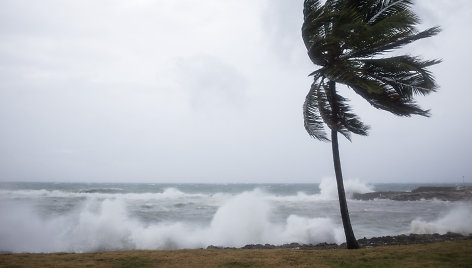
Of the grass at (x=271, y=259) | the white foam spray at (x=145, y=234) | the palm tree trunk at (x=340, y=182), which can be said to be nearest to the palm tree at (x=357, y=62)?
the palm tree trunk at (x=340, y=182)

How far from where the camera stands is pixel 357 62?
8.78 metres

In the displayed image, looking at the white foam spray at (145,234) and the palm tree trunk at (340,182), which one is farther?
the white foam spray at (145,234)

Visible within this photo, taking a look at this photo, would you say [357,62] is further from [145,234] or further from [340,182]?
[145,234]

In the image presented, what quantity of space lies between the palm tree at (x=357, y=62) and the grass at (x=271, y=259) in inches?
74.7

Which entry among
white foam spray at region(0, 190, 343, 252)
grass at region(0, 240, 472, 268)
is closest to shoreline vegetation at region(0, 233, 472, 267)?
grass at region(0, 240, 472, 268)

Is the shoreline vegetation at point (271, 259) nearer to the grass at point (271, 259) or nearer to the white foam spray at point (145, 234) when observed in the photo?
the grass at point (271, 259)

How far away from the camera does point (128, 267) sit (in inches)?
284

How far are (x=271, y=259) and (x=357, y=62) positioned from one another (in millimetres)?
5693

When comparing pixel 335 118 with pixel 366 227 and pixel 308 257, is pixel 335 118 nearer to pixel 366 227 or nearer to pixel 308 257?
pixel 308 257

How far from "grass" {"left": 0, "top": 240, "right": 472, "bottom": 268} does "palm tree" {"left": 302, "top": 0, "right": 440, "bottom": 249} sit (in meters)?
1.90

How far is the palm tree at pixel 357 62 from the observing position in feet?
28.3

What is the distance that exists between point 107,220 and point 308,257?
13.1 meters

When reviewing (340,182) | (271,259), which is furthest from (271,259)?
(340,182)

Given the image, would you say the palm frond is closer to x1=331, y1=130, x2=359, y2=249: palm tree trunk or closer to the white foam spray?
x1=331, y1=130, x2=359, y2=249: palm tree trunk
